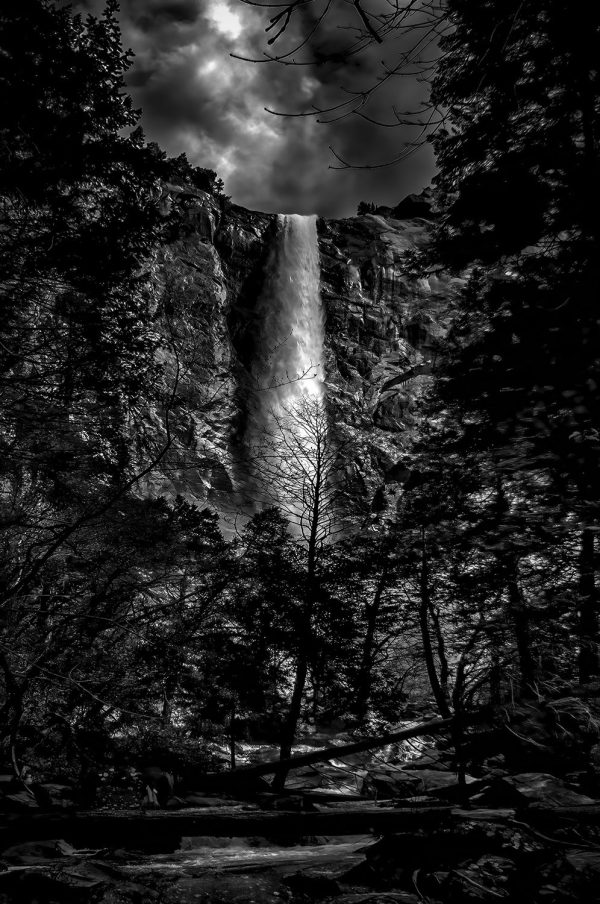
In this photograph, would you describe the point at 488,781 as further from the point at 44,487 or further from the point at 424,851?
the point at 44,487

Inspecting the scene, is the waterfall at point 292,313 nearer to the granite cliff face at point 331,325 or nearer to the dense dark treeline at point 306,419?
the granite cliff face at point 331,325

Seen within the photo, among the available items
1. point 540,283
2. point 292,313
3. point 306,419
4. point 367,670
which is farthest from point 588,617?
point 292,313

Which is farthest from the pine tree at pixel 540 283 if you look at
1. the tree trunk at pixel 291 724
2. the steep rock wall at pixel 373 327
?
the steep rock wall at pixel 373 327

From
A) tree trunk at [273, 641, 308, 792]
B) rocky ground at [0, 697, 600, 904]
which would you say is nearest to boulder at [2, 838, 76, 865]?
rocky ground at [0, 697, 600, 904]

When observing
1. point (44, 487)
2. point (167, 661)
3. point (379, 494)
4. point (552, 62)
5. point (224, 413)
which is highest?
point (224, 413)

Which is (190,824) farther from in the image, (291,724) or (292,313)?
(292,313)

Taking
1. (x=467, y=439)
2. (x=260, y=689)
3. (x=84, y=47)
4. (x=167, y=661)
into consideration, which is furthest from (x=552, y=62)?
(x=260, y=689)

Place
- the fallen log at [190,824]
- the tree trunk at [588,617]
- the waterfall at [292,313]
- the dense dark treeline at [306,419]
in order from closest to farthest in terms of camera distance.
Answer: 1. the fallen log at [190,824]
2. the dense dark treeline at [306,419]
3. the tree trunk at [588,617]
4. the waterfall at [292,313]

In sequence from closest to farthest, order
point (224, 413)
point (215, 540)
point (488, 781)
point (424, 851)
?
point (424, 851) < point (488, 781) < point (215, 540) < point (224, 413)
